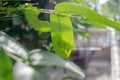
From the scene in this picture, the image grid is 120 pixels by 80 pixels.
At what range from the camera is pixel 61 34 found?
0.89ft

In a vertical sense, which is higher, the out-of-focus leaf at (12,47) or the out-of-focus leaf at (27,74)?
the out-of-focus leaf at (12,47)

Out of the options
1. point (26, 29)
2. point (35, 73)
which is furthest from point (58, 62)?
point (26, 29)

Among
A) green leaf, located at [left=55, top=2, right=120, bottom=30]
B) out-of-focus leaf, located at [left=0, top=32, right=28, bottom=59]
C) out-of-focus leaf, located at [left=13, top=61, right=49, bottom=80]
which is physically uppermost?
green leaf, located at [left=55, top=2, right=120, bottom=30]

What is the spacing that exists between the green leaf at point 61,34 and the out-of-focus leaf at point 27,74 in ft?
0.24

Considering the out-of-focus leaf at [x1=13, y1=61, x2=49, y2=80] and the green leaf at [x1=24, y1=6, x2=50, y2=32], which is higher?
the green leaf at [x1=24, y1=6, x2=50, y2=32]

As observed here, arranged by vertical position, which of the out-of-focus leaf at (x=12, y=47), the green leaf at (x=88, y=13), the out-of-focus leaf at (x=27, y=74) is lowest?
the out-of-focus leaf at (x=27, y=74)

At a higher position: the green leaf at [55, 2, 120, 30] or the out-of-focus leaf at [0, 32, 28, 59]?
the green leaf at [55, 2, 120, 30]

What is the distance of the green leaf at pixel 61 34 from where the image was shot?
263mm

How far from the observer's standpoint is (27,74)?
0.19 meters

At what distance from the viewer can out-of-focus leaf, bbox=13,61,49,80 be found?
0.19m

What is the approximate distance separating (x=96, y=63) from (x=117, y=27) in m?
5.55

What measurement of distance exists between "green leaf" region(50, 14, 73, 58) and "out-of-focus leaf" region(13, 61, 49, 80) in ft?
0.24

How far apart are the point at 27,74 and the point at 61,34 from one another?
0.29ft

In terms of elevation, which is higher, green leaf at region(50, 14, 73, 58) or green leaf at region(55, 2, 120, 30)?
green leaf at region(55, 2, 120, 30)
